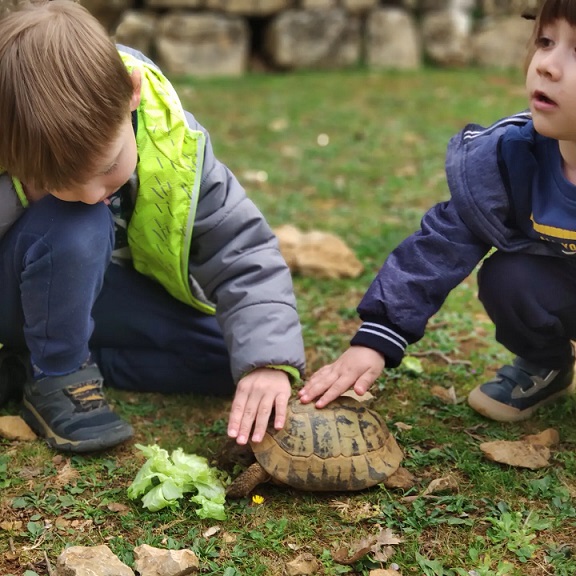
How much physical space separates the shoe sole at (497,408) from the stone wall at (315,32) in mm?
6146

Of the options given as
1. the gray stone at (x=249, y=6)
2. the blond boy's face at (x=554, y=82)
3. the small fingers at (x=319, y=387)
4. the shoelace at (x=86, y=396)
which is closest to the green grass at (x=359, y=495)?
the shoelace at (x=86, y=396)

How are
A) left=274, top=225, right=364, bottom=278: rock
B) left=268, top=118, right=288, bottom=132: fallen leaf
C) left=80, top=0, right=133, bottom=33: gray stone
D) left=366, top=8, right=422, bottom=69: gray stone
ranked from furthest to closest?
left=366, top=8, right=422, bottom=69: gray stone
left=80, top=0, right=133, bottom=33: gray stone
left=268, top=118, right=288, bottom=132: fallen leaf
left=274, top=225, right=364, bottom=278: rock

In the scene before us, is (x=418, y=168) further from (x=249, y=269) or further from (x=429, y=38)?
(x=429, y=38)

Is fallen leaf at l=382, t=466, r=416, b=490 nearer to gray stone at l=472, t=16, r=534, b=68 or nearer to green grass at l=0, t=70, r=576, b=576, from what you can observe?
green grass at l=0, t=70, r=576, b=576

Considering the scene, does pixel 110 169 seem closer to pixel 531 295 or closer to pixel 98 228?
pixel 98 228

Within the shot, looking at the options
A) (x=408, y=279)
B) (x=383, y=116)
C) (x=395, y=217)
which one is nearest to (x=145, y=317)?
(x=408, y=279)

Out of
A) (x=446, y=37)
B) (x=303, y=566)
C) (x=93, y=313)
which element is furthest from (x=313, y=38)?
(x=303, y=566)

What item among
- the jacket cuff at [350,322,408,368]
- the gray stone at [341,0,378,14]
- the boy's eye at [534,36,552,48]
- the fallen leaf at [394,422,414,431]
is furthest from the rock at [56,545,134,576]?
the gray stone at [341,0,378,14]

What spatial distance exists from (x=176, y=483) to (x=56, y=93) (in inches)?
39.8

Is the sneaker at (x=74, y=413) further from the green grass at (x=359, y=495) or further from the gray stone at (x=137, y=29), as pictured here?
the gray stone at (x=137, y=29)

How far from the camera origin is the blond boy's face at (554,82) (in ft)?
6.48

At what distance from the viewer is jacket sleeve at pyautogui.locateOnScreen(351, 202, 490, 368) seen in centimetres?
227

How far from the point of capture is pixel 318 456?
2182mm

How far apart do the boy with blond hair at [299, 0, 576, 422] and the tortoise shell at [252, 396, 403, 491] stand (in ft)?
0.23
